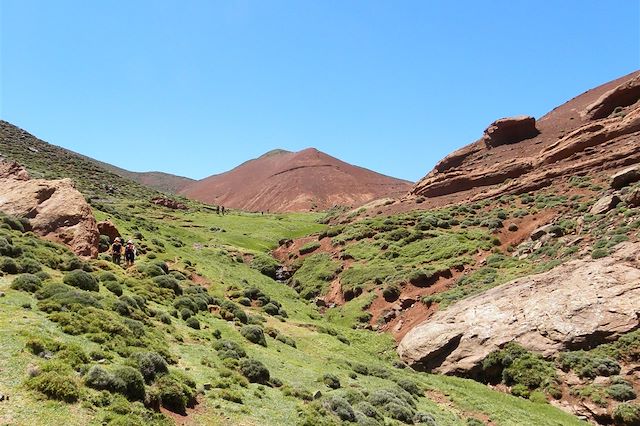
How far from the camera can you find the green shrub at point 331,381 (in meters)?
21.0

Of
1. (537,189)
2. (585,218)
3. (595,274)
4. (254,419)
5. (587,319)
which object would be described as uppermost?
(537,189)

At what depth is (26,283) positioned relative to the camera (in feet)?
66.5

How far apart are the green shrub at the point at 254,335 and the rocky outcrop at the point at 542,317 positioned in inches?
415

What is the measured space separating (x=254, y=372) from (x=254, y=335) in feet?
22.5

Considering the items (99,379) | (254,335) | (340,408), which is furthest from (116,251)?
(340,408)

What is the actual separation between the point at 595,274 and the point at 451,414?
13751 mm

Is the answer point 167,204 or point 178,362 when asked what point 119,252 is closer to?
point 178,362

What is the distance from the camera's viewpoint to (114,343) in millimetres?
16531

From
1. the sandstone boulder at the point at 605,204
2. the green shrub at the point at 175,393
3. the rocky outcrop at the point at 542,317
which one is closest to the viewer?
the green shrub at the point at 175,393

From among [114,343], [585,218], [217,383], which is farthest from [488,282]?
[114,343]

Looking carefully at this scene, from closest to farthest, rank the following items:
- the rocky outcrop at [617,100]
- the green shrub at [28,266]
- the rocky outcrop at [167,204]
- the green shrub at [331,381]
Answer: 1. the green shrub at [331,381]
2. the green shrub at [28,266]
3. the rocky outcrop at [617,100]
4. the rocky outcrop at [167,204]

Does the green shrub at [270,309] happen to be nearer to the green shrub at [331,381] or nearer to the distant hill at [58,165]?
the green shrub at [331,381]

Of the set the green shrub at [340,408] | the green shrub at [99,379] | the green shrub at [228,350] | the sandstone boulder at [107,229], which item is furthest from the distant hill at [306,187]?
the green shrub at [99,379]

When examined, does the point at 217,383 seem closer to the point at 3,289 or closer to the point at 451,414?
the point at 3,289
